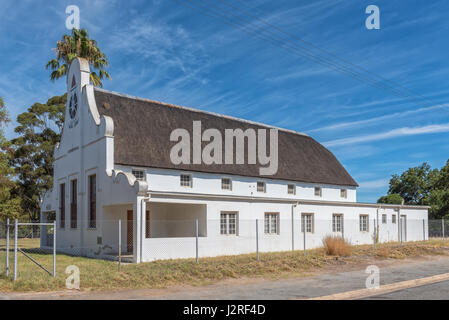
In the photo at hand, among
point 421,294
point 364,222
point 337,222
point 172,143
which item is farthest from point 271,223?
point 421,294

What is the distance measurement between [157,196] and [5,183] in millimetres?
18286

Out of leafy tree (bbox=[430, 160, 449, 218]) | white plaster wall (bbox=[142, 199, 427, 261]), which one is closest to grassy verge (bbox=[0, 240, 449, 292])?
white plaster wall (bbox=[142, 199, 427, 261])

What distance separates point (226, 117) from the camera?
34188 millimetres

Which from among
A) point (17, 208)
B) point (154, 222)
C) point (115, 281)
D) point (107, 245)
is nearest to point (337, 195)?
point (154, 222)

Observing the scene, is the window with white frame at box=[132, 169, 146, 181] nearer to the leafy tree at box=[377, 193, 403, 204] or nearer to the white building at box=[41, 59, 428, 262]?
the white building at box=[41, 59, 428, 262]

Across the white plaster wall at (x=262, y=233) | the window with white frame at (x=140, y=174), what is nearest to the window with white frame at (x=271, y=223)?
the white plaster wall at (x=262, y=233)

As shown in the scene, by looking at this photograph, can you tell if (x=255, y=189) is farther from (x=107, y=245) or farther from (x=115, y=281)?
(x=115, y=281)

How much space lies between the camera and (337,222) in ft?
103

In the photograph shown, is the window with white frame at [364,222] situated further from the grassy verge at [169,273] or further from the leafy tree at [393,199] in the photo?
the leafy tree at [393,199]

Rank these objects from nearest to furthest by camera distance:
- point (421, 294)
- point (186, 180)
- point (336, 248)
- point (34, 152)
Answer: point (421, 294) → point (336, 248) → point (186, 180) → point (34, 152)

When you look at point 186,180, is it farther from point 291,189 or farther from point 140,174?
point 291,189

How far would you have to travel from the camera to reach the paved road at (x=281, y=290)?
1172 cm

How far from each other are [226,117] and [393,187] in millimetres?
40780

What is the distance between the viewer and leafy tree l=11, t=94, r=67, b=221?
46.4 metres
